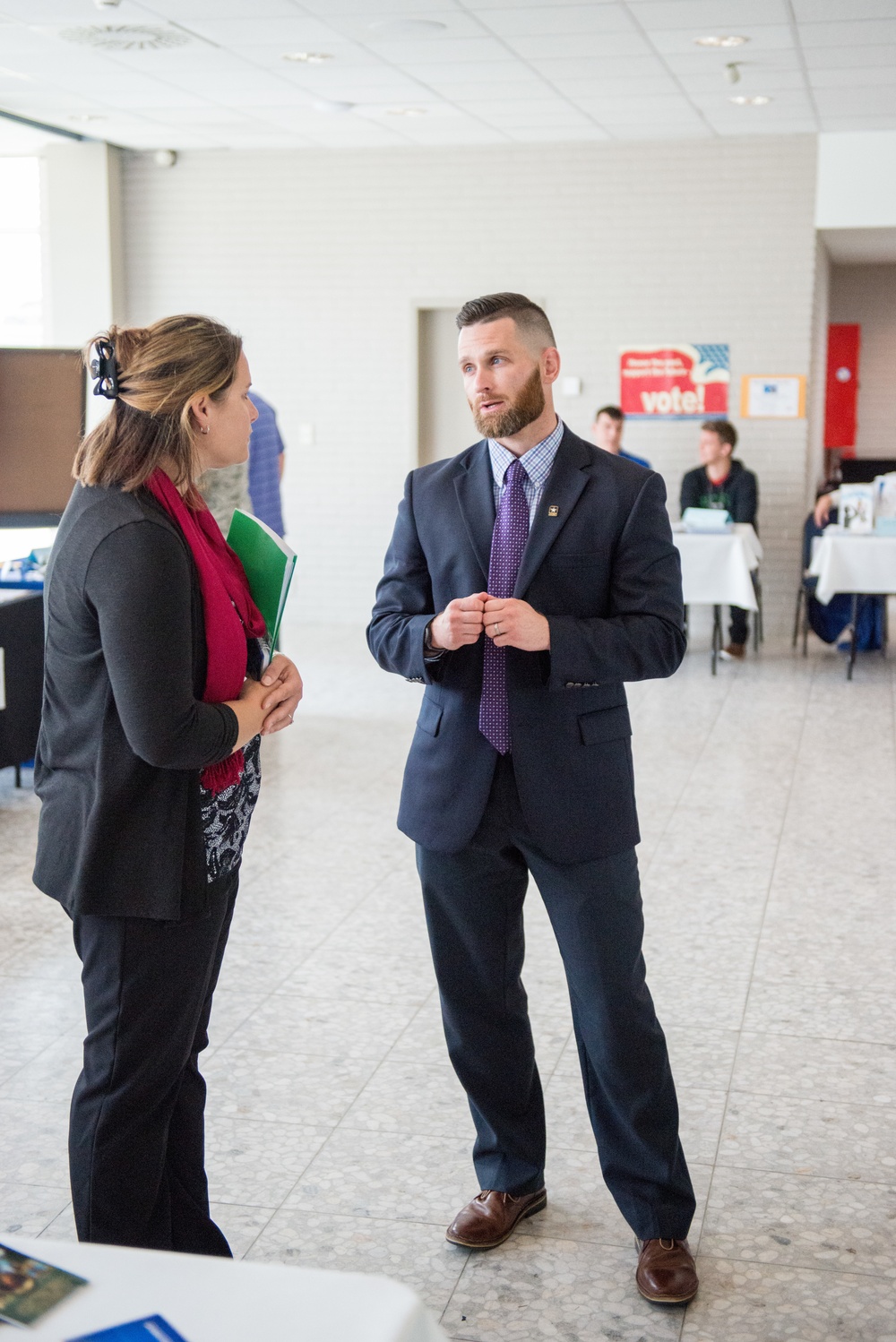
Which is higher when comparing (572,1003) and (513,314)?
(513,314)

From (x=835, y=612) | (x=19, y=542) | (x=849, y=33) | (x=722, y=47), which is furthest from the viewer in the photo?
(x=19, y=542)

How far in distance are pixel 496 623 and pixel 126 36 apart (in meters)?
5.73

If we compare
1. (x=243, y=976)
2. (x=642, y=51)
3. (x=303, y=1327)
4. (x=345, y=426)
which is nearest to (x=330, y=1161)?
(x=243, y=976)

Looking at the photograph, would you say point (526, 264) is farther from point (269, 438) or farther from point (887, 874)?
point (887, 874)

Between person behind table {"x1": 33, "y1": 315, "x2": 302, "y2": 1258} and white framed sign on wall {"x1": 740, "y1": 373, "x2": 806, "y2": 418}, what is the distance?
7862 millimetres

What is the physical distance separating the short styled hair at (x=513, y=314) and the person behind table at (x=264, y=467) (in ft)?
11.6

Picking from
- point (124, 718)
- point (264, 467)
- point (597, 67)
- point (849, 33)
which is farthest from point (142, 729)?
point (597, 67)

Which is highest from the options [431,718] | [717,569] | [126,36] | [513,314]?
[126,36]

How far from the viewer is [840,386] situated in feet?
43.8

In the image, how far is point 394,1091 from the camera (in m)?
2.95

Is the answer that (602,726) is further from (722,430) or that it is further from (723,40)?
(722,430)

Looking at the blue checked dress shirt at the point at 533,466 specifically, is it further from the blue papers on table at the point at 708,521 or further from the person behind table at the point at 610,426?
the person behind table at the point at 610,426

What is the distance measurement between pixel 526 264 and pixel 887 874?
6.23 m

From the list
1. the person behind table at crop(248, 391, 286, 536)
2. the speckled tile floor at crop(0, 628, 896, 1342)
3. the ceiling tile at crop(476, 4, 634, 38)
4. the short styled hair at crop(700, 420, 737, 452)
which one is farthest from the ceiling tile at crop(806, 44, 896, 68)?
the speckled tile floor at crop(0, 628, 896, 1342)
